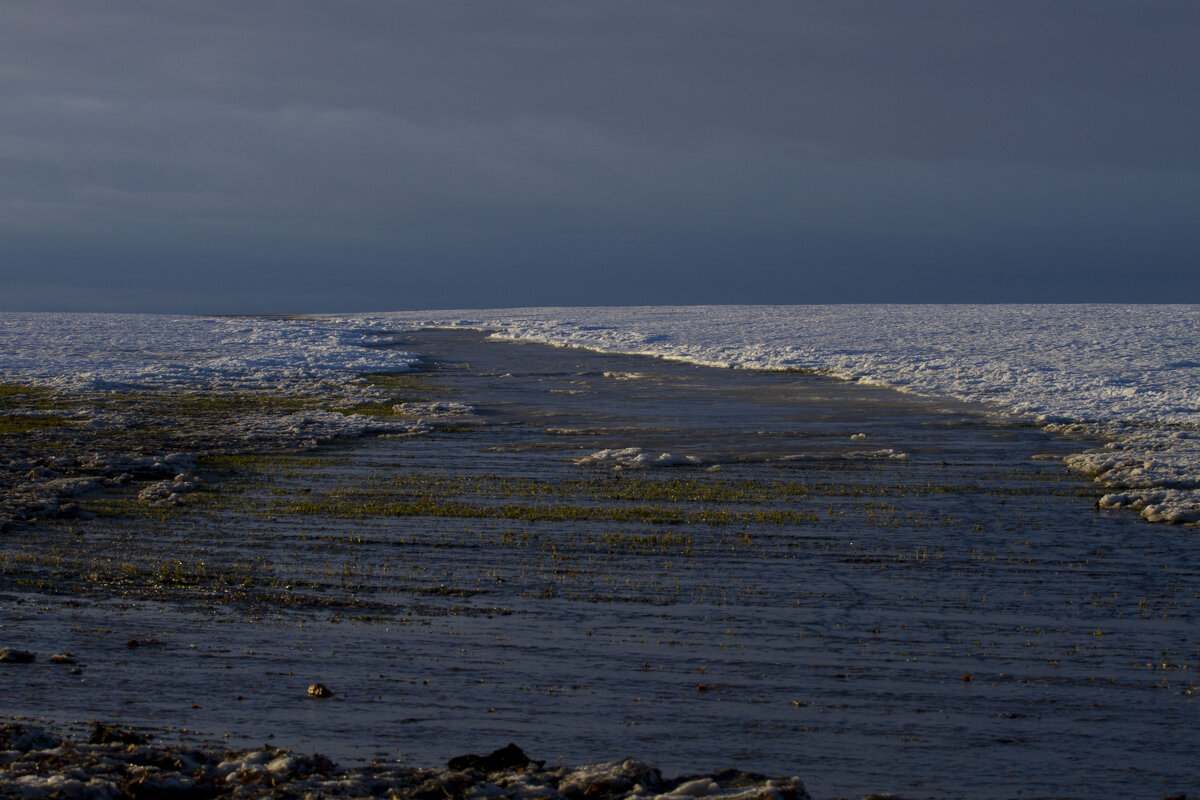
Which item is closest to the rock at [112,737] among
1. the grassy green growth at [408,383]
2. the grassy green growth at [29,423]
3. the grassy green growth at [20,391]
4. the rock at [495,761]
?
the rock at [495,761]

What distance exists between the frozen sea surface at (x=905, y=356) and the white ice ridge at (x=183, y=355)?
11 cm

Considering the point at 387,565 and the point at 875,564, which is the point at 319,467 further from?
the point at 875,564

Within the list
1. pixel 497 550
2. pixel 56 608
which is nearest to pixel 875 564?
pixel 497 550

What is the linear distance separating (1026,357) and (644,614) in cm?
3662

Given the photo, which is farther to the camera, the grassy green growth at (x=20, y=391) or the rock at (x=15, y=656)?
the grassy green growth at (x=20, y=391)

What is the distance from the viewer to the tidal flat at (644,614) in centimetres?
768

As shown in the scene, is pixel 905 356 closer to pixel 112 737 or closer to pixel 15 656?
pixel 15 656

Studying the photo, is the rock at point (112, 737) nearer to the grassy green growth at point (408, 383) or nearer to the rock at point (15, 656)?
the rock at point (15, 656)

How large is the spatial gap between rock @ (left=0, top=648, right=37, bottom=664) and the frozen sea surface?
15.7m

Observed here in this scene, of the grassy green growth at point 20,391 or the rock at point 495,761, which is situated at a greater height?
the grassy green growth at point 20,391

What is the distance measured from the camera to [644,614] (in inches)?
426

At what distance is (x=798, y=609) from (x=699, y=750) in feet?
12.7

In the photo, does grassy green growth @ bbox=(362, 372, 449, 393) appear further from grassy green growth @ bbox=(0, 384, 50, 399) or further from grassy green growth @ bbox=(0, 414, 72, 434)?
grassy green growth @ bbox=(0, 384, 50, 399)

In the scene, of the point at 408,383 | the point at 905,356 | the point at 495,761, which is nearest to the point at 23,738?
the point at 495,761
